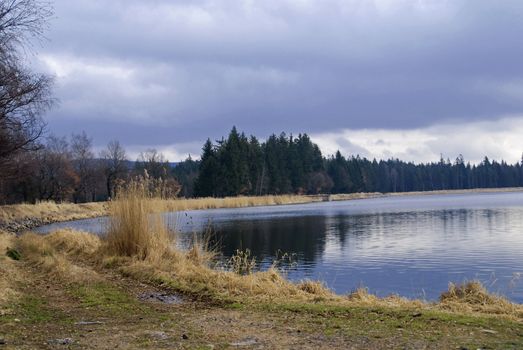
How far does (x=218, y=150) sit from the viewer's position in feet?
282

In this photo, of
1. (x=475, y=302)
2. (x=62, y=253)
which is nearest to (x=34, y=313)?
(x=475, y=302)

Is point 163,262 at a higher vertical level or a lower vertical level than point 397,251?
higher

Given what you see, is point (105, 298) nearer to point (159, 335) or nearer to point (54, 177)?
point (159, 335)

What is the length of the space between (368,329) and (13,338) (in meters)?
3.71

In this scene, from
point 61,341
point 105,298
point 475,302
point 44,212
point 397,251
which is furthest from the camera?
point 44,212

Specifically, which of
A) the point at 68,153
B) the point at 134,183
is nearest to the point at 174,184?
the point at 134,183

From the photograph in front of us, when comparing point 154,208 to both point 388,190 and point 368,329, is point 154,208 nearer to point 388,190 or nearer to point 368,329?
point 368,329

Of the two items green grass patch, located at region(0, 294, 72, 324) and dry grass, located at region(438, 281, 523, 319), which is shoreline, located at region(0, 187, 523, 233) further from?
dry grass, located at region(438, 281, 523, 319)

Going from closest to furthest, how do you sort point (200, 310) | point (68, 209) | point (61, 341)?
1. point (61, 341)
2. point (200, 310)
3. point (68, 209)

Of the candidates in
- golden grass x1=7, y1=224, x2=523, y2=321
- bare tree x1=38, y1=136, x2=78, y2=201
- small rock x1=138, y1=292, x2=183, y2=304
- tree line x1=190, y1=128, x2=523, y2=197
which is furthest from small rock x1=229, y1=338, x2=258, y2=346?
tree line x1=190, y1=128, x2=523, y2=197

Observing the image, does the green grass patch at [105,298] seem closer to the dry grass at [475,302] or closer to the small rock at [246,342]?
the small rock at [246,342]

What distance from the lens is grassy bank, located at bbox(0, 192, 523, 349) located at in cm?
540

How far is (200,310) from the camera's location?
286 inches

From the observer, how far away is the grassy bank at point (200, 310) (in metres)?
5.40
